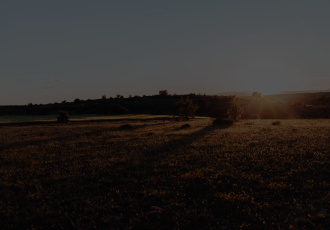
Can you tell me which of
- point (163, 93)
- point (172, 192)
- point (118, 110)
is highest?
point (163, 93)

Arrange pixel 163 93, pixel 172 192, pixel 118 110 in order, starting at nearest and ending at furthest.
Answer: pixel 172 192 → pixel 118 110 → pixel 163 93

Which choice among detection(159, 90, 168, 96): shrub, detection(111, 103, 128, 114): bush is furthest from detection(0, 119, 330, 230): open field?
detection(159, 90, 168, 96): shrub

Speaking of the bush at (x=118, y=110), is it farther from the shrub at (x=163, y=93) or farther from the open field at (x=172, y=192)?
the open field at (x=172, y=192)

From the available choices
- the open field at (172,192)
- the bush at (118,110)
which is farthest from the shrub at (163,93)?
the open field at (172,192)

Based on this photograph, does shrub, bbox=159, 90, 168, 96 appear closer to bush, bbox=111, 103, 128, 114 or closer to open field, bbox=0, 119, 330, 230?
bush, bbox=111, 103, 128, 114

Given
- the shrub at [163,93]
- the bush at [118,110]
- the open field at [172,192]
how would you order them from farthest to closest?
1. the shrub at [163,93]
2. the bush at [118,110]
3. the open field at [172,192]

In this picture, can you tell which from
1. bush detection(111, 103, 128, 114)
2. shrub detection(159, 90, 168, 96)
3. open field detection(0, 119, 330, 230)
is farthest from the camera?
shrub detection(159, 90, 168, 96)

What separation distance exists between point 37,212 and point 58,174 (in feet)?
13.7

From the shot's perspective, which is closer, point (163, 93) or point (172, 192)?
point (172, 192)

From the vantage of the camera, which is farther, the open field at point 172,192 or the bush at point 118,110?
the bush at point 118,110

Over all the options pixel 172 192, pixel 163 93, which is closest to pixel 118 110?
pixel 163 93

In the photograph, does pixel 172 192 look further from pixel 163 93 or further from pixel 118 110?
pixel 163 93

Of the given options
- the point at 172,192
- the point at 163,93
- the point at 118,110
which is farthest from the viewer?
the point at 163,93

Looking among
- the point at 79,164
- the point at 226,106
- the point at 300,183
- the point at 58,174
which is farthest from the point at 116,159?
the point at 226,106
